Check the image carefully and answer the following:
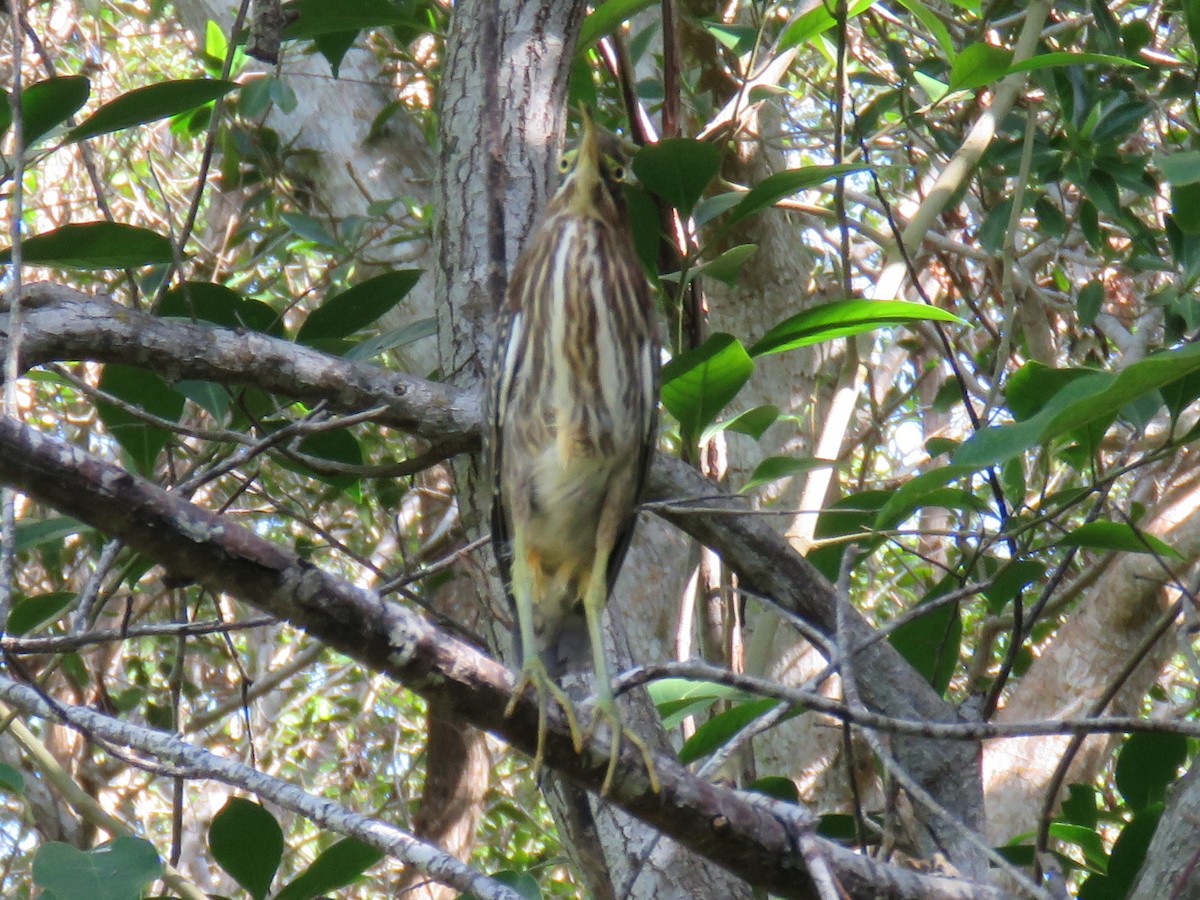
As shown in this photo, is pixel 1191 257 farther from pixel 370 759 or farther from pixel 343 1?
pixel 370 759

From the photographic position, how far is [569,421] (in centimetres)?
246

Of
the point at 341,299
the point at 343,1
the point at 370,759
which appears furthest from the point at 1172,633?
the point at 370,759

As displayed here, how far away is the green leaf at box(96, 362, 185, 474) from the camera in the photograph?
239 centimetres

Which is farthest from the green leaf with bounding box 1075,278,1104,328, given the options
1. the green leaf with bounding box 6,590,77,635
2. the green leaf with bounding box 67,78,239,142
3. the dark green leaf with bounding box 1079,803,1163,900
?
the green leaf with bounding box 6,590,77,635

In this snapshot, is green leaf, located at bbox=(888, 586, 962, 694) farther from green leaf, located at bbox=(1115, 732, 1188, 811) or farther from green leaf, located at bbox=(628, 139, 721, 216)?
green leaf, located at bbox=(628, 139, 721, 216)

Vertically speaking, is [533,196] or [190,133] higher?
[190,133]

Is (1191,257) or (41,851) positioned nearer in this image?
(41,851)

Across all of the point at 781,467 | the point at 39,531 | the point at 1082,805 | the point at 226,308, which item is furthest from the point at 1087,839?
the point at 39,531

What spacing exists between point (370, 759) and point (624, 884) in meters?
5.02

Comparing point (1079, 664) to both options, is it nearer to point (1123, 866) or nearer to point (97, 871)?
point (1123, 866)

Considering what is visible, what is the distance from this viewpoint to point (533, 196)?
8.79ft

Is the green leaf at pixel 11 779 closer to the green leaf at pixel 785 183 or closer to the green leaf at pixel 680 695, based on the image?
the green leaf at pixel 680 695

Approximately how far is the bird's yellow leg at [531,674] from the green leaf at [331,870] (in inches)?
16.8

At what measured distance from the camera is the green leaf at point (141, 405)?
239cm
